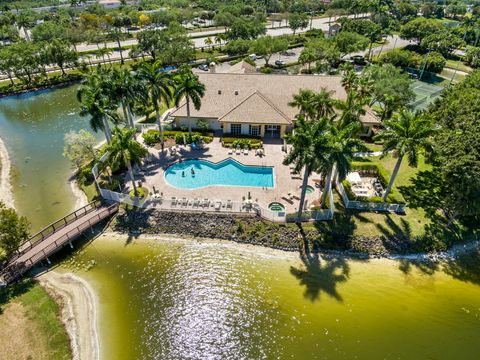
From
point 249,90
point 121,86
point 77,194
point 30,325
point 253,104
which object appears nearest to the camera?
point 30,325

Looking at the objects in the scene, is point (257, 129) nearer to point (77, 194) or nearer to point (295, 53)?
point (77, 194)

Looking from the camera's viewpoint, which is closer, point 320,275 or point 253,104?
point 320,275

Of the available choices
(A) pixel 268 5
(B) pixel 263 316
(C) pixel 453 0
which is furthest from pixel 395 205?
(C) pixel 453 0

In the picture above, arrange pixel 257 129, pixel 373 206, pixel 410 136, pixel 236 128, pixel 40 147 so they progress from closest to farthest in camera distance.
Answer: pixel 410 136 → pixel 373 206 → pixel 257 129 → pixel 236 128 → pixel 40 147

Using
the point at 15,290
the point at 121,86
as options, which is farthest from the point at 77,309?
the point at 121,86

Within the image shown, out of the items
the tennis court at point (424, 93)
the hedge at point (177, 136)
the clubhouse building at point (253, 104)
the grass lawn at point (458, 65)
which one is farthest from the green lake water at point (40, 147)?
the grass lawn at point (458, 65)

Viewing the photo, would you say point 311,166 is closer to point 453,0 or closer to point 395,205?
point 395,205

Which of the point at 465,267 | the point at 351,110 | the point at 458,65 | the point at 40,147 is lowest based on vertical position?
the point at 465,267
